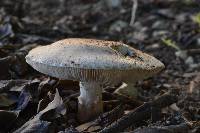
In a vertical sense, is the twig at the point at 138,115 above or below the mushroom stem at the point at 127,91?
below

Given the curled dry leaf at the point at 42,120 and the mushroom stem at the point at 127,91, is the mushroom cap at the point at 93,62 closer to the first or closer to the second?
the curled dry leaf at the point at 42,120

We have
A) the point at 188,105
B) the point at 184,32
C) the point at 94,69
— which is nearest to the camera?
the point at 94,69

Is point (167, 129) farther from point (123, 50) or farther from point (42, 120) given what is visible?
point (42, 120)

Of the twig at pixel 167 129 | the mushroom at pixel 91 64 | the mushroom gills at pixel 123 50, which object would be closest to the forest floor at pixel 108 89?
the twig at pixel 167 129

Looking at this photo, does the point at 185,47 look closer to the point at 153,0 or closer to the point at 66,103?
the point at 153,0

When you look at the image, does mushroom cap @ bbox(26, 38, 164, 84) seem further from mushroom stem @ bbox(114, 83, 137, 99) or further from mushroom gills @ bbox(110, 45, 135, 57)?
mushroom stem @ bbox(114, 83, 137, 99)

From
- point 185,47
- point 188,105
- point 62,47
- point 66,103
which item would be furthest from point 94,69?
point 185,47
